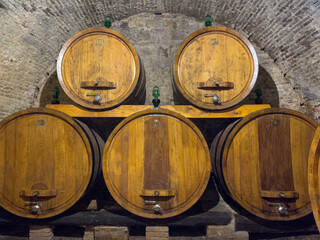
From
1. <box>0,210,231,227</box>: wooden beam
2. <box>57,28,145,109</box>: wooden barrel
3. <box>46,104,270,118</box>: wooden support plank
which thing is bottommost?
<box>0,210,231,227</box>: wooden beam

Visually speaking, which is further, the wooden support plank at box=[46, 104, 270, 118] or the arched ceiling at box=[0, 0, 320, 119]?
the arched ceiling at box=[0, 0, 320, 119]

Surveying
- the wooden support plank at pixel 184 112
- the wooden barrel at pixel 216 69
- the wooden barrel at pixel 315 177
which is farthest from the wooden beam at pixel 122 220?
the wooden barrel at pixel 216 69

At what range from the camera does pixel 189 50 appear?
2334 mm

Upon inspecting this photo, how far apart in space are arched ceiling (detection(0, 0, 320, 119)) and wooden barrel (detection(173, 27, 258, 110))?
1147mm

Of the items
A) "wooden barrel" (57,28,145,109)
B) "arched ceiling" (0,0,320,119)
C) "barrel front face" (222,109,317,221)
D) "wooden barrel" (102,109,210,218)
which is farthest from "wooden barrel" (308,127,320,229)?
"arched ceiling" (0,0,320,119)

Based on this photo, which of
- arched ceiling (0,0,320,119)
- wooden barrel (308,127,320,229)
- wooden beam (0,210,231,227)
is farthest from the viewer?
arched ceiling (0,0,320,119)

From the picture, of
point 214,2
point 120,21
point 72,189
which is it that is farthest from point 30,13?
point 214,2

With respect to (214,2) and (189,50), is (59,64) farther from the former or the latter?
(214,2)

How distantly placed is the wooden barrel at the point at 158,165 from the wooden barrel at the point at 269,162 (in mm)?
303

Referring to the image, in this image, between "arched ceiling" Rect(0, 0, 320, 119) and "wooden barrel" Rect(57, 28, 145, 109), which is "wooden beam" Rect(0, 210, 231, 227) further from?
"arched ceiling" Rect(0, 0, 320, 119)

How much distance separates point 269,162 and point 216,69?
44.5 inches

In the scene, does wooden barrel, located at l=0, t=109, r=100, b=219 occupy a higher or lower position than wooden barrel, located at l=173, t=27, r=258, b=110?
lower

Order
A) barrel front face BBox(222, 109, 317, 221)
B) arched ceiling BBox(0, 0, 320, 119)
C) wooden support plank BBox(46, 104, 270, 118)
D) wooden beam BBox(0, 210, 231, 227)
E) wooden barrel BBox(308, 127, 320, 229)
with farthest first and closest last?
arched ceiling BBox(0, 0, 320, 119) → wooden support plank BBox(46, 104, 270, 118) → wooden beam BBox(0, 210, 231, 227) → barrel front face BBox(222, 109, 317, 221) → wooden barrel BBox(308, 127, 320, 229)

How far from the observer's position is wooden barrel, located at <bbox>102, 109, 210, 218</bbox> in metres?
2.07
